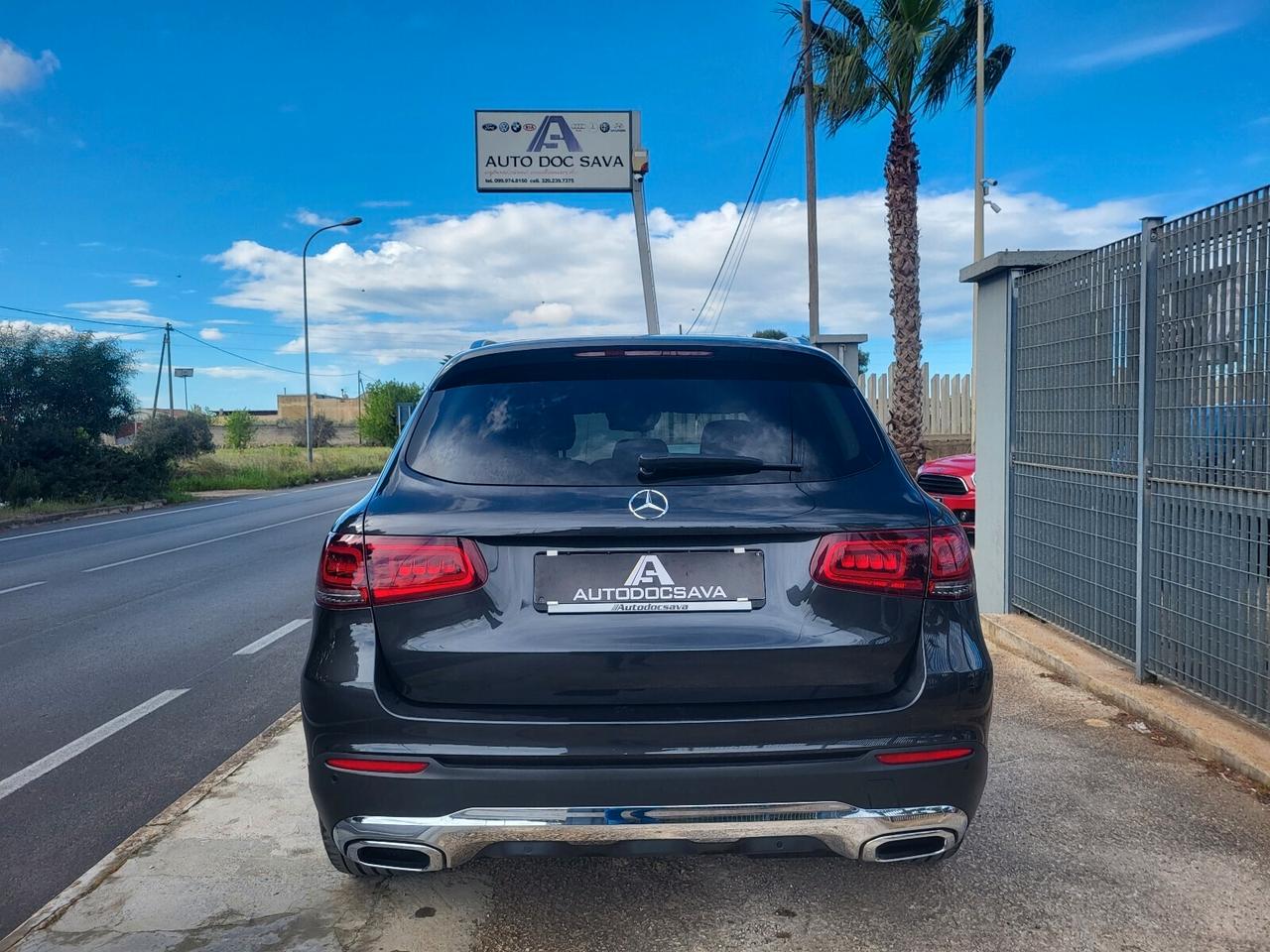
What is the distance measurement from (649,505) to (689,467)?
0.17 metres

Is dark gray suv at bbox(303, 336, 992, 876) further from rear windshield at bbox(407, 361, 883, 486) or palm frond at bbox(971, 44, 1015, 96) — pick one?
palm frond at bbox(971, 44, 1015, 96)

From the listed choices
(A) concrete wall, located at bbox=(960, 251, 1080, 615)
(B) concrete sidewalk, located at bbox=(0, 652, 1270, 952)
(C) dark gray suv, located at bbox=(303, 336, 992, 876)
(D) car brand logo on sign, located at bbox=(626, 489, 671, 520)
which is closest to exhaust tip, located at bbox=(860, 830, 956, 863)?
(C) dark gray suv, located at bbox=(303, 336, 992, 876)

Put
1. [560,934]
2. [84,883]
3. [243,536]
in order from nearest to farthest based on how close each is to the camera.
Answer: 1. [560,934]
2. [84,883]
3. [243,536]

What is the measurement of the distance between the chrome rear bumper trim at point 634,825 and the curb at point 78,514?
70.7ft

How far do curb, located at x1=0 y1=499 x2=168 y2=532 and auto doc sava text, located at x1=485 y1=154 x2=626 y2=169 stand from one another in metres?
12.7

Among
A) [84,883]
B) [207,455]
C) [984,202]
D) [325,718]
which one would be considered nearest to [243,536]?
[84,883]

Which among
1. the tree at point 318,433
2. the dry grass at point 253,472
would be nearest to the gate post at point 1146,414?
the dry grass at point 253,472

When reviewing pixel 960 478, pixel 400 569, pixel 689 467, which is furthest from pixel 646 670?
pixel 960 478

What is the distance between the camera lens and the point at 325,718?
252cm

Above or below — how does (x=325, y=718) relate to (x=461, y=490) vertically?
below

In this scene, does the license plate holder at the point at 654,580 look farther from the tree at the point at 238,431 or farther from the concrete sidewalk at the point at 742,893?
the tree at the point at 238,431

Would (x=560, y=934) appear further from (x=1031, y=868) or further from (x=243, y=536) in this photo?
(x=243, y=536)

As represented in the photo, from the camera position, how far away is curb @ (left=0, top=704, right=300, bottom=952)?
2953mm

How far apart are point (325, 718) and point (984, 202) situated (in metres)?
20.9
